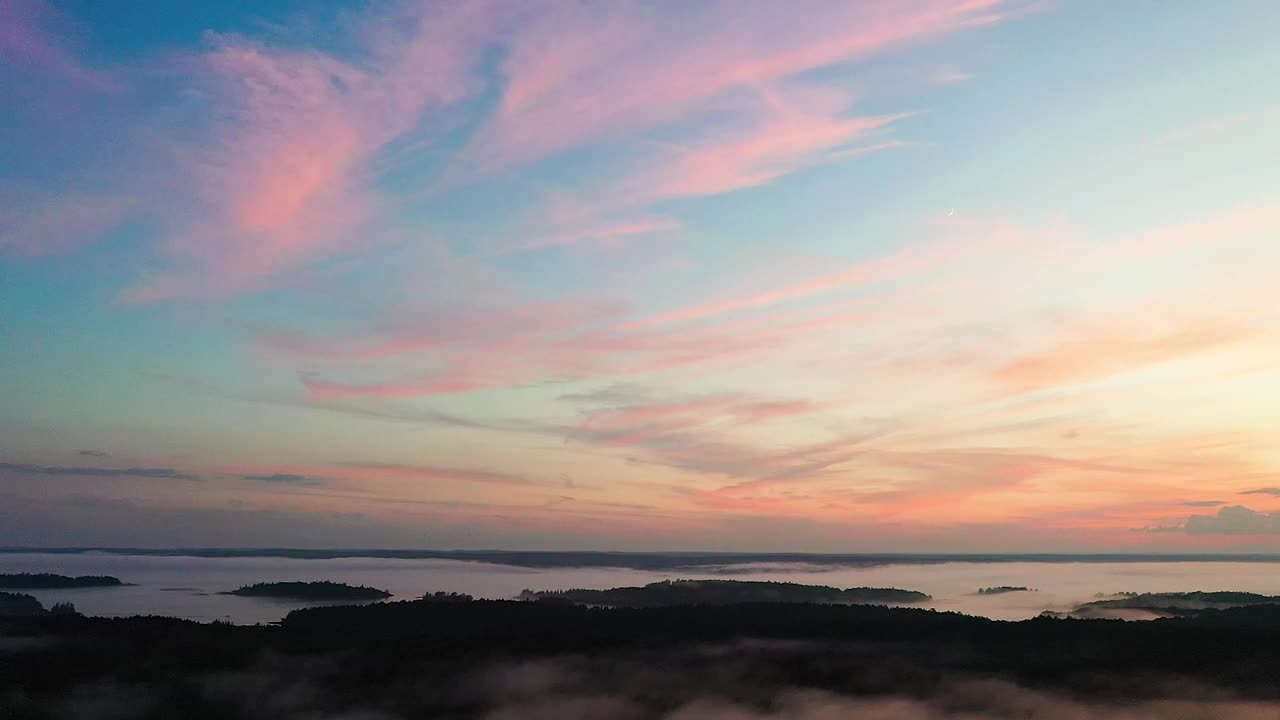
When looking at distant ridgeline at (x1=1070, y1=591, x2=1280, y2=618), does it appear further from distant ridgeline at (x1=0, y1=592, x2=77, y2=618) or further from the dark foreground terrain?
distant ridgeline at (x1=0, y1=592, x2=77, y2=618)

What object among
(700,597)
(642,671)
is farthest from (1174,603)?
(642,671)

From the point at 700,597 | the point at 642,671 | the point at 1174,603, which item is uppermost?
the point at 1174,603

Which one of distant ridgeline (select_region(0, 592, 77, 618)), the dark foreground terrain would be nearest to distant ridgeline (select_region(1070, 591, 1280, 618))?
the dark foreground terrain

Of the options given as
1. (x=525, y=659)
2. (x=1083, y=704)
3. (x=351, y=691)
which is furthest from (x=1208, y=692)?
(x=351, y=691)

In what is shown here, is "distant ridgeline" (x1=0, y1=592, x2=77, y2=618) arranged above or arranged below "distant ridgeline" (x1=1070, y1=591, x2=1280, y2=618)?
below

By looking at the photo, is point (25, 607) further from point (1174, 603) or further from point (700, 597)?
point (1174, 603)
